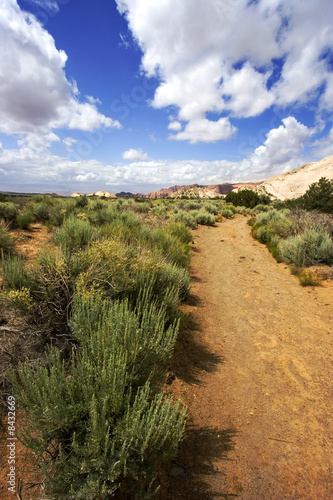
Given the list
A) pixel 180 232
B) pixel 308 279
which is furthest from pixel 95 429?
pixel 180 232

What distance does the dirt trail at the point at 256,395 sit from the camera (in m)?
2.16

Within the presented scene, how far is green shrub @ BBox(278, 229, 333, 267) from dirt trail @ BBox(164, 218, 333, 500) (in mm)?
1966

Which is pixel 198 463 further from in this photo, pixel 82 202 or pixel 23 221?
pixel 82 202

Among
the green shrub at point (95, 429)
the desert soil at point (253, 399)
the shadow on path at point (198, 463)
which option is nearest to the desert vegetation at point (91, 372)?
the green shrub at point (95, 429)

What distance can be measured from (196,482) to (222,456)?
37cm

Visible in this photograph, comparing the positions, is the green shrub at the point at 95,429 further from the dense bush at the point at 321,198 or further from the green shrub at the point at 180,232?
the dense bush at the point at 321,198

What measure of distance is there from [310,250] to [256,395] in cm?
675

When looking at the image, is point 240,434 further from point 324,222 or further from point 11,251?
point 324,222

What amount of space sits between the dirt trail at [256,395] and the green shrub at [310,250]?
6.45 feet

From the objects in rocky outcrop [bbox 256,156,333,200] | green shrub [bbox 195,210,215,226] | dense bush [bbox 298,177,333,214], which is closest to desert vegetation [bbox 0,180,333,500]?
green shrub [bbox 195,210,215,226]

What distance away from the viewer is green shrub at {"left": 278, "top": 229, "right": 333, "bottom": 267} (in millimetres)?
8031

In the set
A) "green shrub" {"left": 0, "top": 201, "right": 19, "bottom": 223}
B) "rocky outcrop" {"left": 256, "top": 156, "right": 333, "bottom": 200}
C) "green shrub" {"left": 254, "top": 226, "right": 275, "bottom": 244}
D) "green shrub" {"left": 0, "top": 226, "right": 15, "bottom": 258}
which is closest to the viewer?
"green shrub" {"left": 0, "top": 226, "right": 15, "bottom": 258}

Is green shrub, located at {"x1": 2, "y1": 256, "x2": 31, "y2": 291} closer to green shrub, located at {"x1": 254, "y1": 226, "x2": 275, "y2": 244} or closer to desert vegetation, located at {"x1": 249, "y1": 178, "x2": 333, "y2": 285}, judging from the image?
desert vegetation, located at {"x1": 249, "y1": 178, "x2": 333, "y2": 285}

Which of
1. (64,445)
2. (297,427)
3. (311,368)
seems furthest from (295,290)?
(64,445)
